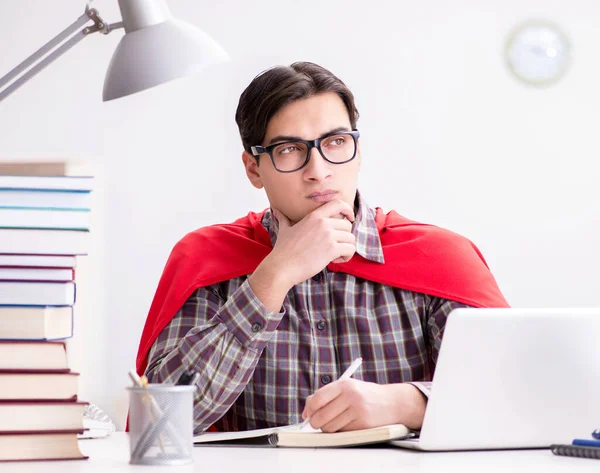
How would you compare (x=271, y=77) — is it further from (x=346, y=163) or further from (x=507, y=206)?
(x=507, y=206)

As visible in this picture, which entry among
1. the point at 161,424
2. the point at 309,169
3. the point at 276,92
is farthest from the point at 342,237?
the point at 161,424

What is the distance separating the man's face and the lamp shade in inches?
18.2

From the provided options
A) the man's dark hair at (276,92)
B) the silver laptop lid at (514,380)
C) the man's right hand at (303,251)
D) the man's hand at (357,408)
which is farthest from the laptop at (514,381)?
the man's dark hair at (276,92)

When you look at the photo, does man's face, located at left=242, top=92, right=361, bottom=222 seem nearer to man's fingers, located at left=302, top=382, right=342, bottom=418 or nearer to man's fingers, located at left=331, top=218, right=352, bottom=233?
man's fingers, located at left=331, top=218, right=352, bottom=233

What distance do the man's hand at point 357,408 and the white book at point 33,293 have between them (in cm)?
46

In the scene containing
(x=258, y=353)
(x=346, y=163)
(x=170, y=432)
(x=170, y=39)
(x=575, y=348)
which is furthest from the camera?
(x=346, y=163)

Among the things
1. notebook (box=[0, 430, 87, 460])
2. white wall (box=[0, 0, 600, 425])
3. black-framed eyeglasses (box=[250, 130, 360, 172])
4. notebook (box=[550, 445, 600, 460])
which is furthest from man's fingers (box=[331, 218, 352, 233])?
white wall (box=[0, 0, 600, 425])

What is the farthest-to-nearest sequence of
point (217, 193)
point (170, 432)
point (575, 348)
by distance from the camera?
point (217, 193)
point (575, 348)
point (170, 432)

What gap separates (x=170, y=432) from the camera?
99cm

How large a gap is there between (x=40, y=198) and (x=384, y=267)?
905mm

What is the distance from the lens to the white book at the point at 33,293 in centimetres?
104

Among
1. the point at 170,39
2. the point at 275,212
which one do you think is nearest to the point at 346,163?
the point at 275,212

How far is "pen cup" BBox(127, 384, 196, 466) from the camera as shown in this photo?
97 cm

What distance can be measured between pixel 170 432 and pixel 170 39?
1.97 feet
